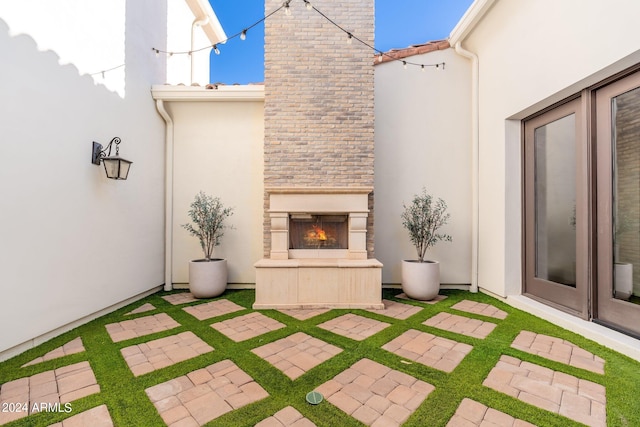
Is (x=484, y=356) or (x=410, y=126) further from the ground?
(x=410, y=126)

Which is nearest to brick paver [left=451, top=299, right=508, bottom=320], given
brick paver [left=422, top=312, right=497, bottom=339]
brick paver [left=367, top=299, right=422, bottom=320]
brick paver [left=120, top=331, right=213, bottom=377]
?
brick paver [left=422, top=312, right=497, bottom=339]

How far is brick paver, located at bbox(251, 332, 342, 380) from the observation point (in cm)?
184

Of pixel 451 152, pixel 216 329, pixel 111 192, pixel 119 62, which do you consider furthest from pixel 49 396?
pixel 451 152

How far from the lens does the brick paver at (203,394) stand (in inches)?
55.1

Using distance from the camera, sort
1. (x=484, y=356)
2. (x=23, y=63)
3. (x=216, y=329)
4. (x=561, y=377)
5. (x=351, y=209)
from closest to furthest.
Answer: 1. (x=561, y=377)
2. (x=484, y=356)
3. (x=23, y=63)
4. (x=216, y=329)
5. (x=351, y=209)

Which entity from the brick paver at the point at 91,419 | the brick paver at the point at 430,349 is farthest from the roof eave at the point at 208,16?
the brick paver at the point at 430,349

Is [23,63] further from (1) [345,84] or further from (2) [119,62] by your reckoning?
(1) [345,84]

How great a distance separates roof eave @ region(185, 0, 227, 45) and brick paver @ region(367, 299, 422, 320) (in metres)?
6.11

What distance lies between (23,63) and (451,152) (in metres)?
4.70

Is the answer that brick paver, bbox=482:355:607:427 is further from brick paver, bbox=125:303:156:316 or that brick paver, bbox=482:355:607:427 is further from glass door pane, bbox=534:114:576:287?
brick paver, bbox=125:303:156:316

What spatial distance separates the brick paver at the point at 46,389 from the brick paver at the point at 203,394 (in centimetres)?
43

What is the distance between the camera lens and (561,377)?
1.71 m

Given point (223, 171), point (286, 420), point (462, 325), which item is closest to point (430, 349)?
point (462, 325)

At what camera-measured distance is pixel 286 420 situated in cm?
136
